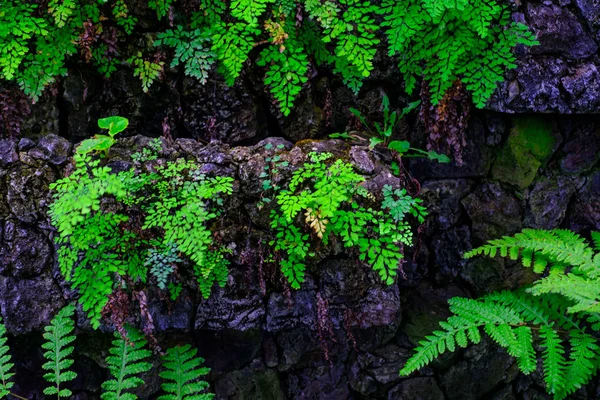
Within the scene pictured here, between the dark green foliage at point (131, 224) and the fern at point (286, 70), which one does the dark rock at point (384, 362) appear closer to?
the dark green foliage at point (131, 224)

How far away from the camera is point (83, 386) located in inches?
168

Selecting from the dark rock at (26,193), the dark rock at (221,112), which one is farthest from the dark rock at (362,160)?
the dark rock at (26,193)

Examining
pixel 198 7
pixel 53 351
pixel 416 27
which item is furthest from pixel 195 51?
pixel 53 351

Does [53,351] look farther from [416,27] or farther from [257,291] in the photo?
[416,27]

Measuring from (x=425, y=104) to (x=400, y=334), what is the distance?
2.07 m

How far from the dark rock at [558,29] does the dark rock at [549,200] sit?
1.14 meters

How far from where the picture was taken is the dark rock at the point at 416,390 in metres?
4.48

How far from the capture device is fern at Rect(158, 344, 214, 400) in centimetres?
369

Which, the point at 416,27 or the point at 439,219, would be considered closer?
the point at 416,27

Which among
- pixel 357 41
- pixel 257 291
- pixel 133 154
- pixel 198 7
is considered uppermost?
pixel 198 7

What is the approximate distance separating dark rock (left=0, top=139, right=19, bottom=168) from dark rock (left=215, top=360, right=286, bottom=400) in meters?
2.48

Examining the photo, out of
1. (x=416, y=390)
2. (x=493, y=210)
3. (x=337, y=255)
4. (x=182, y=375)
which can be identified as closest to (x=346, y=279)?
(x=337, y=255)

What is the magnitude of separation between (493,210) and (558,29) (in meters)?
1.62

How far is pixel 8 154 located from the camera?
380cm
